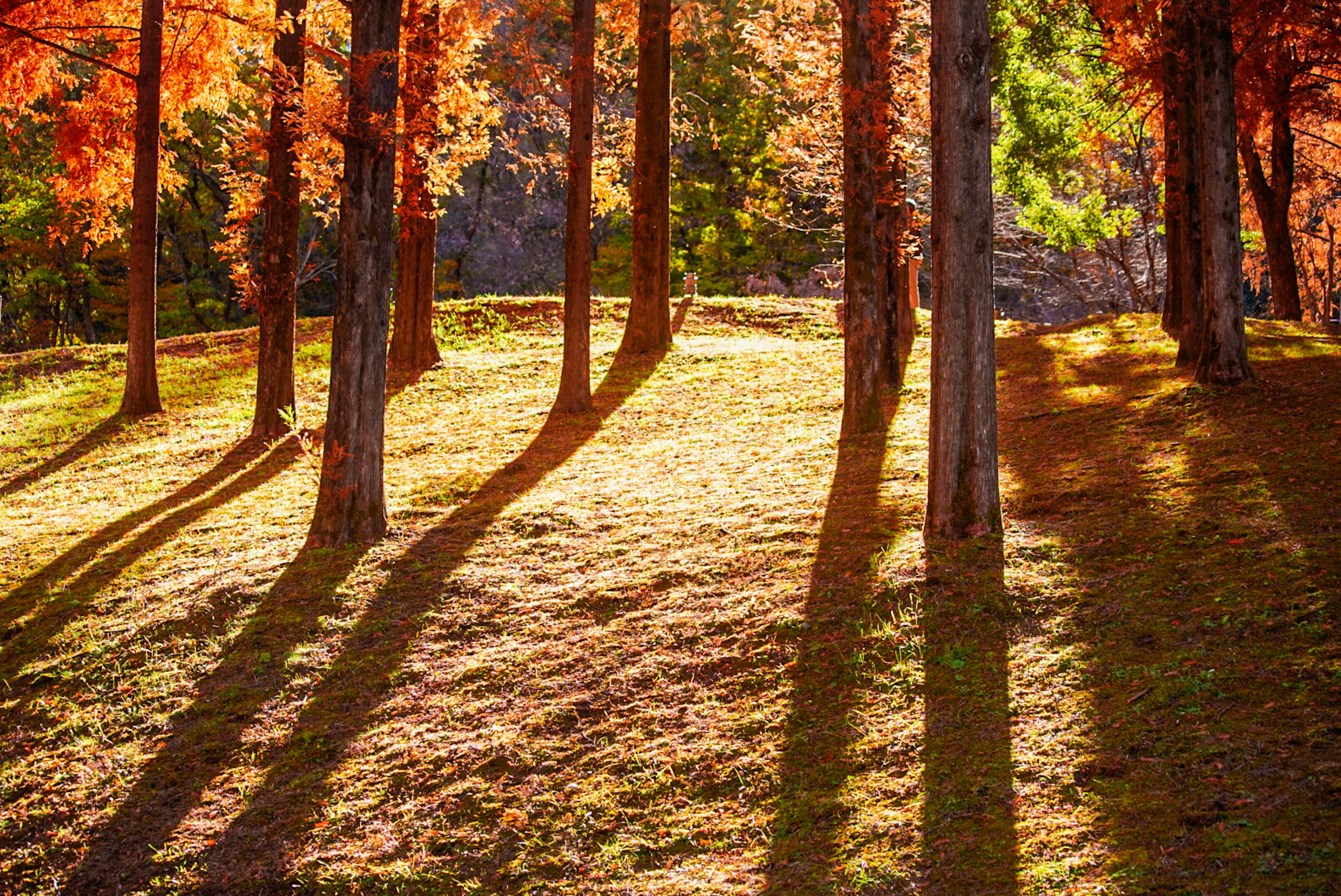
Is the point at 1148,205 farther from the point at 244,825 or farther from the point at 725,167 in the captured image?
the point at 244,825

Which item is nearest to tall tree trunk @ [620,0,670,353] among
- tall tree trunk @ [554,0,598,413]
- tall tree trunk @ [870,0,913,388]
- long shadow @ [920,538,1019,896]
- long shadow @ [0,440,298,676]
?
tall tree trunk @ [554,0,598,413]

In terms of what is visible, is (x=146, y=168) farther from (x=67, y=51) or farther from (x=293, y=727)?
(x=293, y=727)

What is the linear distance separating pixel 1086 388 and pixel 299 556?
898 centimetres

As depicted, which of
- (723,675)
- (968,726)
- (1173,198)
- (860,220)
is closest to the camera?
(968,726)

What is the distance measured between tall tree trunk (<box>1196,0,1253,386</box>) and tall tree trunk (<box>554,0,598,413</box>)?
23.2 feet

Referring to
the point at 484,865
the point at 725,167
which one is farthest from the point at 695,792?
the point at 725,167

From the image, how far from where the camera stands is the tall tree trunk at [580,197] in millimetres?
13781

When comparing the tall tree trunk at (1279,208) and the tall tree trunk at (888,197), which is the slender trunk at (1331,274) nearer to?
the tall tree trunk at (1279,208)

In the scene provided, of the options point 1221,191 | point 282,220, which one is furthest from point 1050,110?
point 282,220

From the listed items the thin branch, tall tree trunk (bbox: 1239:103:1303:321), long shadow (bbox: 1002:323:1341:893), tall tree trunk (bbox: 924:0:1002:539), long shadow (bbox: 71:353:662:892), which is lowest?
long shadow (bbox: 71:353:662:892)

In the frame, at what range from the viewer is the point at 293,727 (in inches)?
279

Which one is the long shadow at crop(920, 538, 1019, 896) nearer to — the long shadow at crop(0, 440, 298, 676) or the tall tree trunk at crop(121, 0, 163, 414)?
the long shadow at crop(0, 440, 298, 676)

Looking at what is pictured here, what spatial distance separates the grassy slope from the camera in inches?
197

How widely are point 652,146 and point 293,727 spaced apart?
1268 centimetres
